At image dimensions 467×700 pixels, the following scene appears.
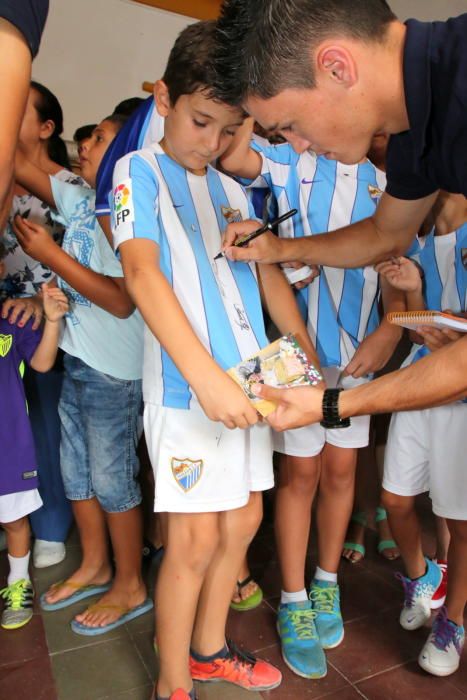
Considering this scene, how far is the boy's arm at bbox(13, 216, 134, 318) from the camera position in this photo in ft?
5.09

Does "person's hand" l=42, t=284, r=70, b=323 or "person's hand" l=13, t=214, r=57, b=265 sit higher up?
"person's hand" l=13, t=214, r=57, b=265

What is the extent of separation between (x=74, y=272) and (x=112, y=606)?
0.98 metres

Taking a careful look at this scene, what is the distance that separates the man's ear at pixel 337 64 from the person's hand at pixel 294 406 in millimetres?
589

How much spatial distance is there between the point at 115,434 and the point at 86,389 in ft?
0.50

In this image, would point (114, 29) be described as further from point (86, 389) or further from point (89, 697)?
point (89, 697)

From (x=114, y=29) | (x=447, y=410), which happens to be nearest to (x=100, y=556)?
(x=447, y=410)

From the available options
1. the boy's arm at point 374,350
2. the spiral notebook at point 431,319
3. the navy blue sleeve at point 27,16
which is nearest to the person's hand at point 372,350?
the boy's arm at point 374,350

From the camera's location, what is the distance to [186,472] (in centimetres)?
129

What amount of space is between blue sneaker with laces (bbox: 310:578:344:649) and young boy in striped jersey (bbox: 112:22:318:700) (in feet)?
1.60

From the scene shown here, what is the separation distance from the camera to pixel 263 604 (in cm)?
188

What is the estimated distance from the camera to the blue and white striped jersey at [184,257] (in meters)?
1.23

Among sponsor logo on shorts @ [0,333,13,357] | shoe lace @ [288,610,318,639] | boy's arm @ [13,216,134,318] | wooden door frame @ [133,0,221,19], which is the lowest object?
shoe lace @ [288,610,318,639]

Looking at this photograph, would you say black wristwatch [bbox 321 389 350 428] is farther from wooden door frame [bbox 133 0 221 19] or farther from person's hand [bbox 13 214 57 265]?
wooden door frame [bbox 133 0 221 19]
